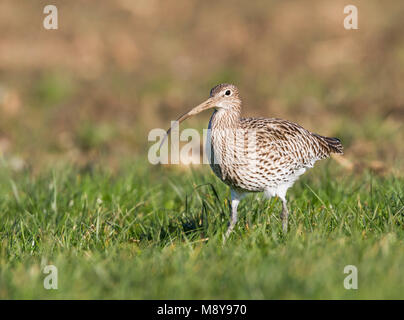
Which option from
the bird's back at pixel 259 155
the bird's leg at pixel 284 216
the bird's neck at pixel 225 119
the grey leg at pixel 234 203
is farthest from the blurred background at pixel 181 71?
the bird's neck at pixel 225 119

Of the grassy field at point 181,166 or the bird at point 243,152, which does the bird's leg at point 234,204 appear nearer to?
the bird at point 243,152

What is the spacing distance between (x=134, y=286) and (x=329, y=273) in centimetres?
135

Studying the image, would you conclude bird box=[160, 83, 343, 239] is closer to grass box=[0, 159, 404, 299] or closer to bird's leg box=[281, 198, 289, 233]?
bird's leg box=[281, 198, 289, 233]

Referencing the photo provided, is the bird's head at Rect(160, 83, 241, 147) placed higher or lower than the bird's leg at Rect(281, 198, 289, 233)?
higher

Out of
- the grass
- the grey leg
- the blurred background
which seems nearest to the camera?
the grass

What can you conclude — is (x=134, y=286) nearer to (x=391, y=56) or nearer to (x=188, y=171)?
(x=188, y=171)

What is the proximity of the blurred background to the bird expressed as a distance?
2.11 m

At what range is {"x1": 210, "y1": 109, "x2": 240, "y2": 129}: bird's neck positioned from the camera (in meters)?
5.98

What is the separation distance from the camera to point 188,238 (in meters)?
5.83

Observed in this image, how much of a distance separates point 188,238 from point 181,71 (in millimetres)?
10113

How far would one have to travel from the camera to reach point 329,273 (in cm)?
436

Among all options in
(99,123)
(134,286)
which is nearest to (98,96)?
(99,123)

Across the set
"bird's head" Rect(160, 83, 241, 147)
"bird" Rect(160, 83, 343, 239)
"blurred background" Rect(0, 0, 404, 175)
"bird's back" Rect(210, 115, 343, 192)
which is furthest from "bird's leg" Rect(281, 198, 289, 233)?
"blurred background" Rect(0, 0, 404, 175)

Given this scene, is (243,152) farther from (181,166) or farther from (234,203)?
(181,166)
